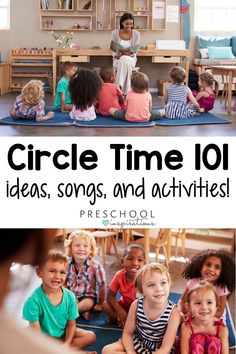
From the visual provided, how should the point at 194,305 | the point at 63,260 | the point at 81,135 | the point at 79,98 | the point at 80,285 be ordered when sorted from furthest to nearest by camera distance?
the point at 79,98
the point at 81,135
the point at 80,285
the point at 63,260
the point at 194,305

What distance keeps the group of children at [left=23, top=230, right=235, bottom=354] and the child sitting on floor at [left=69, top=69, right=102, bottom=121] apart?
2409 mm

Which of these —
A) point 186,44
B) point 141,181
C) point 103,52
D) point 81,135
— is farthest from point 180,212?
point 186,44

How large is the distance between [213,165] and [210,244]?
4.33ft

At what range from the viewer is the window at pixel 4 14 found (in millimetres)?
9039

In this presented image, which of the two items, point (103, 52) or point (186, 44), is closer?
point (103, 52)

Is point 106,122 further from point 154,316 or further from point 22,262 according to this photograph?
point 22,262

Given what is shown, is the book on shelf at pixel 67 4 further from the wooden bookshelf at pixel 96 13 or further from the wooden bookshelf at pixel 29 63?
the wooden bookshelf at pixel 29 63

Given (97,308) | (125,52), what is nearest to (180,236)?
(97,308)

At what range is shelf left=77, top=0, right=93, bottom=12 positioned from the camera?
8.86 meters

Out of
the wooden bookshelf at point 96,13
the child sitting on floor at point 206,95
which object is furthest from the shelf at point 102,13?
the child sitting on floor at point 206,95

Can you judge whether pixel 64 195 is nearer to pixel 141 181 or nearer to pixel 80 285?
pixel 141 181

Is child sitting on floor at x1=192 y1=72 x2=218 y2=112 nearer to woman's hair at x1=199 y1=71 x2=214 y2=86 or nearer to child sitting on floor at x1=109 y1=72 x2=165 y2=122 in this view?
woman's hair at x1=199 y1=71 x2=214 y2=86

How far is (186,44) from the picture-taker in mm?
9203

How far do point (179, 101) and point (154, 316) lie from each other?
3330 millimetres
